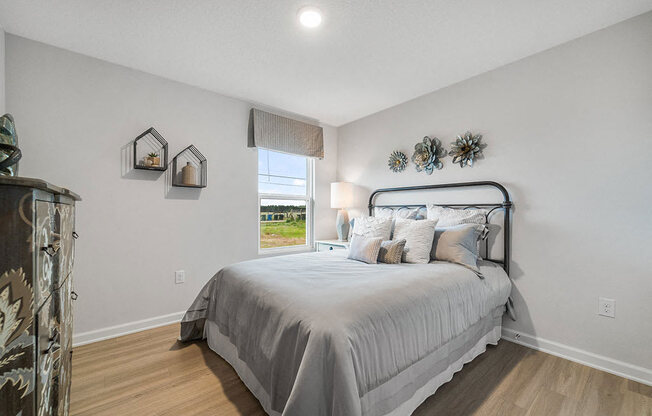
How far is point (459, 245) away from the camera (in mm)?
2223

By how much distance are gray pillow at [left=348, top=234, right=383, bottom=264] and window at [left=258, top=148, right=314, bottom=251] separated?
1503 millimetres

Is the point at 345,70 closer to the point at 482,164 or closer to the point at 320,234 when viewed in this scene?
the point at 482,164

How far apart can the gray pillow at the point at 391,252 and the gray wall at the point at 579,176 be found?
41.0 inches

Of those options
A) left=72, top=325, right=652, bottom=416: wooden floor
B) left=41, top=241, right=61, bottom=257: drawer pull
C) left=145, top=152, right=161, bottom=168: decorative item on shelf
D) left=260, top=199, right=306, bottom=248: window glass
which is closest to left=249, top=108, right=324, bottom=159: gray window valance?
left=260, top=199, right=306, bottom=248: window glass

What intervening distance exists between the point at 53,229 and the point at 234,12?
1.67m

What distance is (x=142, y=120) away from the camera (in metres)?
2.61

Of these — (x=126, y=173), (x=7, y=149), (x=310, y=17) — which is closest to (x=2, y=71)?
(x=126, y=173)

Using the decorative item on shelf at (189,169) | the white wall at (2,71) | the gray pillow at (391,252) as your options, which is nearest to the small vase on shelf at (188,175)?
the decorative item on shelf at (189,169)

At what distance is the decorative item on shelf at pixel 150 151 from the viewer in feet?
8.36

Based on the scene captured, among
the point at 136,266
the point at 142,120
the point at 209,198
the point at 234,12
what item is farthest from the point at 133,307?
the point at 234,12

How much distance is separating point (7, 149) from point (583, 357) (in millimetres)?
3608

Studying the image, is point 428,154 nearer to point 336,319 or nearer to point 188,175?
point 336,319

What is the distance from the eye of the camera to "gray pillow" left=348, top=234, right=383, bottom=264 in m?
2.27

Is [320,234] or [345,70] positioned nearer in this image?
[345,70]
